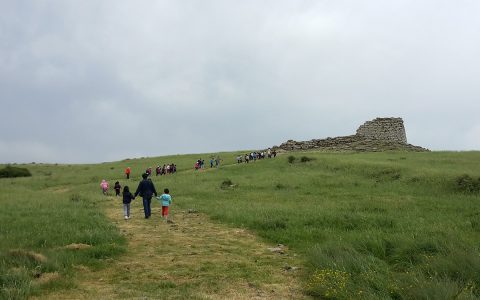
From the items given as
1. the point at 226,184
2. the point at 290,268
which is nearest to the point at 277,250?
the point at 290,268

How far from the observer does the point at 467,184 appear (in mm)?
23922

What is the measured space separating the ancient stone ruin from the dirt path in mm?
43318

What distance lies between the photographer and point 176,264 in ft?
34.7

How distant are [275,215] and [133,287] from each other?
9.63 m

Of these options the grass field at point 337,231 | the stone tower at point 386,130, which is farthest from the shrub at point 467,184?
the stone tower at point 386,130

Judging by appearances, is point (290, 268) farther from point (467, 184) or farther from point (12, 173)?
point (12, 173)

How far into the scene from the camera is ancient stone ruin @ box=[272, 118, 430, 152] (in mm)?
55938


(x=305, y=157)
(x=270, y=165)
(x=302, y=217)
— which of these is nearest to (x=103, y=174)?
(x=270, y=165)

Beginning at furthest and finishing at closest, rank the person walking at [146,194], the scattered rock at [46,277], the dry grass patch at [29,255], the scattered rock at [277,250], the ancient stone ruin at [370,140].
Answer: the ancient stone ruin at [370,140] → the person walking at [146,194] → the scattered rock at [277,250] → the dry grass patch at [29,255] → the scattered rock at [46,277]

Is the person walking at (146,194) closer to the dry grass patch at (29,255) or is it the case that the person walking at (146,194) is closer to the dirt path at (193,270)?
the dirt path at (193,270)

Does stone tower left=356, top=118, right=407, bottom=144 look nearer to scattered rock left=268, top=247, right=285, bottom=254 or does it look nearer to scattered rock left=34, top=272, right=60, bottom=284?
scattered rock left=268, top=247, right=285, bottom=254

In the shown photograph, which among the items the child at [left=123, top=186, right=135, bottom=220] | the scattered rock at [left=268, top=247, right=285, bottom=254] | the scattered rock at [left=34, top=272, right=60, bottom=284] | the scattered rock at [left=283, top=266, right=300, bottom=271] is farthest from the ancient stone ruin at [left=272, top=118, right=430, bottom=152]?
the scattered rock at [left=34, top=272, right=60, bottom=284]

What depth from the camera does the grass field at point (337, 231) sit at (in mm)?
8203

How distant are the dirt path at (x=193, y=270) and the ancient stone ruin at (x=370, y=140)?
4332 centimetres
